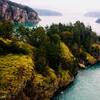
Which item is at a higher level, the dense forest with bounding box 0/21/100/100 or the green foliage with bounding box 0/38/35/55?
the green foliage with bounding box 0/38/35/55

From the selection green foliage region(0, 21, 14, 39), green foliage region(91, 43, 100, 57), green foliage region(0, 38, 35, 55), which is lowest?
green foliage region(91, 43, 100, 57)

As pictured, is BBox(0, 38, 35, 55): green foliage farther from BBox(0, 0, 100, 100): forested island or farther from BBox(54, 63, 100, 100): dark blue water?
BBox(54, 63, 100, 100): dark blue water

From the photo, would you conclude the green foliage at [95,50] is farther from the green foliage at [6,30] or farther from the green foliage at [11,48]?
the green foliage at [11,48]

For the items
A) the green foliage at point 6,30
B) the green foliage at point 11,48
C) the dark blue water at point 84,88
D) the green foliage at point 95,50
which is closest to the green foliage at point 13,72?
the green foliage at point 11,48

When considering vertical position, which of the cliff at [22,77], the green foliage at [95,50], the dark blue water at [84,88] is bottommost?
the dark blue water at [84,88]

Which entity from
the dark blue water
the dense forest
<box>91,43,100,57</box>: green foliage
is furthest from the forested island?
<box>91,43,100,57</box>: green foliage

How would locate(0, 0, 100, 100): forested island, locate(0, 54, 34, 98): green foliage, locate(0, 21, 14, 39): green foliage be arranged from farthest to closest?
locate(0, 21, 14, 39): green foliage → locate(0, 0, 100, 100): forested island → locate(0, 54, 34, 98): green foliage
